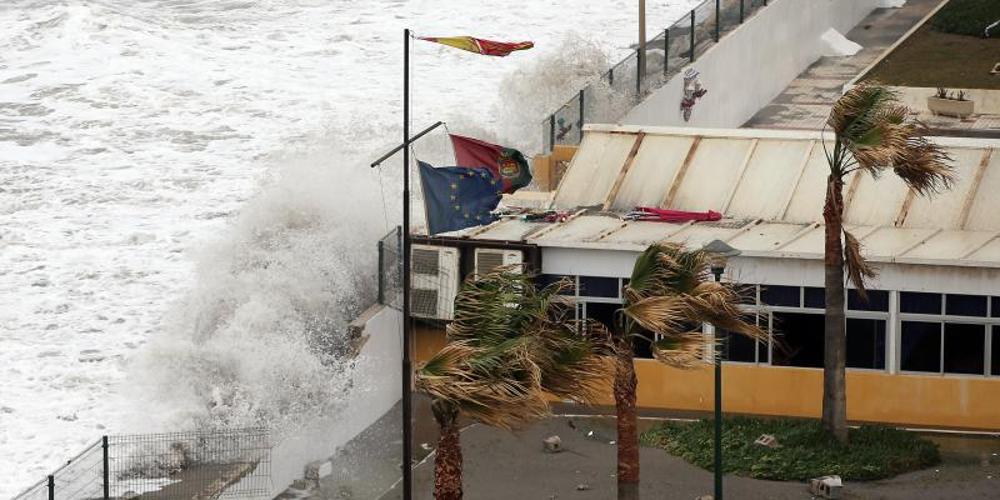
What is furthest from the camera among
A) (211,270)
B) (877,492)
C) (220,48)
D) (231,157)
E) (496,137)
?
(220,48)

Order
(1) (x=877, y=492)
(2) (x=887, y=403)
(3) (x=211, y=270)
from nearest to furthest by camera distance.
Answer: (1) (x=877, y=492) → (2) (x=887, y=403) → (3) (x=211, y=270)

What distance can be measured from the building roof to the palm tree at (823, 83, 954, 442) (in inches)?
69.0

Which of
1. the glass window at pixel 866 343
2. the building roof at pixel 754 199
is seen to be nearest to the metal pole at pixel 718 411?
the glass window at pixel 866 343

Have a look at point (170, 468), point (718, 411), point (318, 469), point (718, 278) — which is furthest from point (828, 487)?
point (170, 468)

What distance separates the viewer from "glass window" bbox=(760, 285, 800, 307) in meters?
24.9

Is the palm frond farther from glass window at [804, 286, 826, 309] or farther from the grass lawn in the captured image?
the grass lawn

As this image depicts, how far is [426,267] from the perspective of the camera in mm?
26328

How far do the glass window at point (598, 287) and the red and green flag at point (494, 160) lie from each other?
3.86m

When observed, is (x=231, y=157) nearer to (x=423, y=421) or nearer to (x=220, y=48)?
(x=220, y=48)

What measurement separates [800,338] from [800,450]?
6.85 ft

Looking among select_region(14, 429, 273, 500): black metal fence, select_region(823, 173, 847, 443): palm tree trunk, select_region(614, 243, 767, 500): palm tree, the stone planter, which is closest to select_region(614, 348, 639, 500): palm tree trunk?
select_region(614, 243, 767, 500): palm tree

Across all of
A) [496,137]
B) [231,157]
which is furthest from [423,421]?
[231,157]

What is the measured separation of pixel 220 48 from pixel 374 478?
97.2 feet

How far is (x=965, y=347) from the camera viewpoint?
24.4 meters
